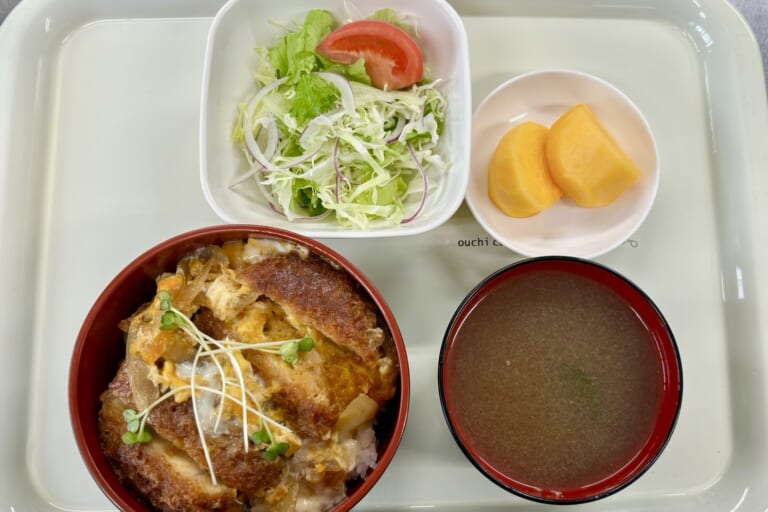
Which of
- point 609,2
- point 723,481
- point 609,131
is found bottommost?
point 723,481

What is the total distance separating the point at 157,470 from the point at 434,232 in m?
0.90

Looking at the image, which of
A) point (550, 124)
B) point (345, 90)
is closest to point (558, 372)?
point (550, 124)

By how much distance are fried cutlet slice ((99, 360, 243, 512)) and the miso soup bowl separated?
547 millimetres

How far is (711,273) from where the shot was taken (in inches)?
72.0

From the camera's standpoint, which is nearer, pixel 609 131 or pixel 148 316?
pixel 148 316

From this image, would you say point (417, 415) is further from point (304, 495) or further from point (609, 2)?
point (609, 2)

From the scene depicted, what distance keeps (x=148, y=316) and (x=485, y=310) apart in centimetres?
76

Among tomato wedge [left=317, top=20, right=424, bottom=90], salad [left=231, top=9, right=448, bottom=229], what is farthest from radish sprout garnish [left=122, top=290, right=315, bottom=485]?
tomato wedge [left=317, top=20, right=424, bottom=90]

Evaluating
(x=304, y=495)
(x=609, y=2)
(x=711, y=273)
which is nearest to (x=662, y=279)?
(x=711, y=273)

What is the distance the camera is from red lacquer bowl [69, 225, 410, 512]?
1.31m

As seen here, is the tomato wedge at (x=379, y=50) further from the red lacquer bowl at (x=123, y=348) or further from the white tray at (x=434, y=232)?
the red lacquer bowl at (x=123, y=348)

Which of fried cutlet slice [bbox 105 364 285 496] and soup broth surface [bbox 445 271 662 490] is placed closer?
fried cutlet slice [bbox 105 364 285 496]

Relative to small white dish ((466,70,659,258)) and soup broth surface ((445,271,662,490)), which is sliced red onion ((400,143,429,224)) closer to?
small white dish ((466,70,659,258))

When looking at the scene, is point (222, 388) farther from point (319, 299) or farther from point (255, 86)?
point (255, 86)
